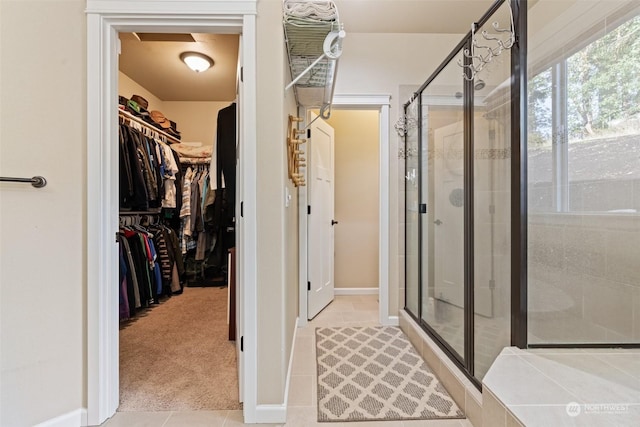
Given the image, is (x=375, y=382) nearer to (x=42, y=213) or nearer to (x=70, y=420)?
(x=70, y=420)

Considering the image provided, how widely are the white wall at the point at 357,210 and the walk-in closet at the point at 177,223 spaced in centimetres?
142

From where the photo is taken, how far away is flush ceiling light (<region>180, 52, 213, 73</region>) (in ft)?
8.89

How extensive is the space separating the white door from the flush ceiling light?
1.25 metres

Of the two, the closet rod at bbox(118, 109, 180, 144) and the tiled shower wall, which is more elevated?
the closet rod at bbox(118, 109, 180, 144)

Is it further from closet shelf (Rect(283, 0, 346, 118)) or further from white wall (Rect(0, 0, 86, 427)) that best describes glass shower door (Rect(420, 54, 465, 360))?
white wall (Rect(0, 0, 86, 427))

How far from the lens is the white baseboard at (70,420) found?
4.18 feet

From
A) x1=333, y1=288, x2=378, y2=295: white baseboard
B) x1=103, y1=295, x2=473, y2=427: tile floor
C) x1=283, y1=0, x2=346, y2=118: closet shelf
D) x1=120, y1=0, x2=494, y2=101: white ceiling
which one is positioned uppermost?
x1=120, y1=0, x2=494, y2=101: white ceiling

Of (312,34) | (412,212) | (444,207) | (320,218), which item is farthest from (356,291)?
(312,34)

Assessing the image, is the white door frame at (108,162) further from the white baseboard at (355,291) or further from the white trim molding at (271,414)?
the white baseboard at (355,291)

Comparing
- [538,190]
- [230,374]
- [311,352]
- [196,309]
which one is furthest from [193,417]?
[538,190]

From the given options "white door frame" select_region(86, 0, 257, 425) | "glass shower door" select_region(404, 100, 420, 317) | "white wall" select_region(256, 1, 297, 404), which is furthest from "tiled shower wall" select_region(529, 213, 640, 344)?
"white door frame" select_region(86, 0, 257, 425)

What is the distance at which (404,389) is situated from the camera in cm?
162

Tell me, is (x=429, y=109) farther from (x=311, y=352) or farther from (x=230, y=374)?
(x=230, y=374)

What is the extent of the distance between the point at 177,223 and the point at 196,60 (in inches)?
76.8
